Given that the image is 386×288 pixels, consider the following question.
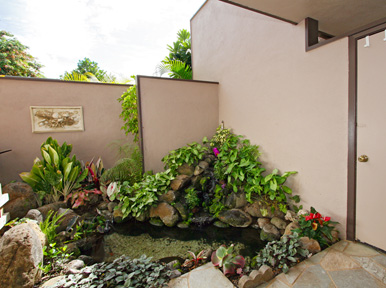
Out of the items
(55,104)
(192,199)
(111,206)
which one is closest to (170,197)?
(192,199)

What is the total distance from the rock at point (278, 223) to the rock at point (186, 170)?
160cm

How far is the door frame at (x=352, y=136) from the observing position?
6.87ft

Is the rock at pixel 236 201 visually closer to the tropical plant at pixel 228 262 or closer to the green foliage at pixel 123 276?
the tropical plant at pixel 228 262

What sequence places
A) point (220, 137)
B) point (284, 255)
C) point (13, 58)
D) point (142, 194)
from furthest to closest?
point (13, 58) → point (220, 137) → point (142, 194) → point (284, 255)

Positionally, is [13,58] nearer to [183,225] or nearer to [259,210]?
[183,225]

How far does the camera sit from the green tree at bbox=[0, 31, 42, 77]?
9.34 metres

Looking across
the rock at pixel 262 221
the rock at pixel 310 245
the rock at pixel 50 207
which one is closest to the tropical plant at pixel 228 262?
the rock at pixel 310 245

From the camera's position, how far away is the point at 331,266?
1.88 meters

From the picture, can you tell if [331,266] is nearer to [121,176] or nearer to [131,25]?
[121,176]

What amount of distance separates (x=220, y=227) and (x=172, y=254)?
0.93m

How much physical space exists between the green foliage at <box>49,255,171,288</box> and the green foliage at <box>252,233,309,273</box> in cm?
97

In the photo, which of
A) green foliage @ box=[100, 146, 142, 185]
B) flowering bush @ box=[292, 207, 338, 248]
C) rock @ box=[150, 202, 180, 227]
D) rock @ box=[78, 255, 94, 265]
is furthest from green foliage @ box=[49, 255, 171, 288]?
green foliage @ box=[100, 146, 142, 185]

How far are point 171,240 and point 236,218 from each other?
1.05 m

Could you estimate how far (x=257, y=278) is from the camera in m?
1.69
